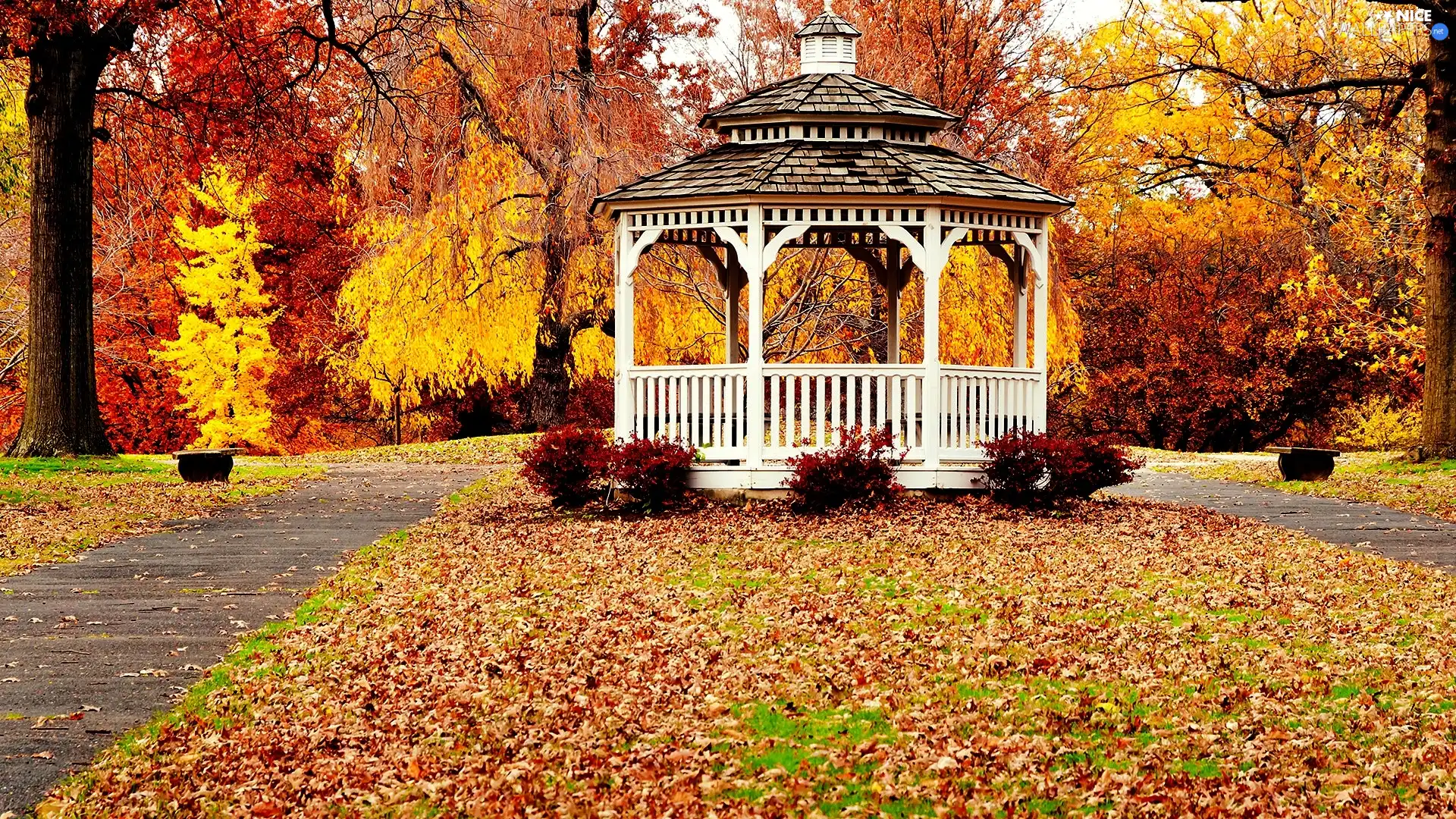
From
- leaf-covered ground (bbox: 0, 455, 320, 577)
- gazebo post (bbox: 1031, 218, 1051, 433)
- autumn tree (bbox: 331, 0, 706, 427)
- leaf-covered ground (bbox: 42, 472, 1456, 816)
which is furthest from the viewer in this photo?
autumn tree (bbox: 331, 0, 706, 427)

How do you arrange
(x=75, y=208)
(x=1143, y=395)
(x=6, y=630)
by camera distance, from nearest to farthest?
(x=6, y=630)
(x=75, y=208)
(x=1143, y=395)

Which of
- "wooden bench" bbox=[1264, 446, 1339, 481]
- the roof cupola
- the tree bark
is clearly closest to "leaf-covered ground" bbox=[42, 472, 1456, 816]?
the roof cupola

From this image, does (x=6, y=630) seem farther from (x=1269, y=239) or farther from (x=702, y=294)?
(x=1269, y=239)

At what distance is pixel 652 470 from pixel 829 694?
A: 321 inches

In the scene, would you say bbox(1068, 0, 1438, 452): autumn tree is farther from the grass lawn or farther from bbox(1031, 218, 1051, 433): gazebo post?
the grass lawn

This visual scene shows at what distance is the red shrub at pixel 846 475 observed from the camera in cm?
1491

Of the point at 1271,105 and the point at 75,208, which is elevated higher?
the point at 1271,105

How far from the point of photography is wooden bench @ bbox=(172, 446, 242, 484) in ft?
65.4

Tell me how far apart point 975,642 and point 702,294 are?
16.6 meters

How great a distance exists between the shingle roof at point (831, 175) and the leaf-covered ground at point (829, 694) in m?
4.80

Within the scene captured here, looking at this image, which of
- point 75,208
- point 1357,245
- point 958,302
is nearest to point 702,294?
point 958,302

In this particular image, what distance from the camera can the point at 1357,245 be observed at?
31.3 m

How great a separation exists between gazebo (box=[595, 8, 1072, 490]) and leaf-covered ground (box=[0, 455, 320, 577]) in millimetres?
5032

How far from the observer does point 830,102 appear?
16.9m
